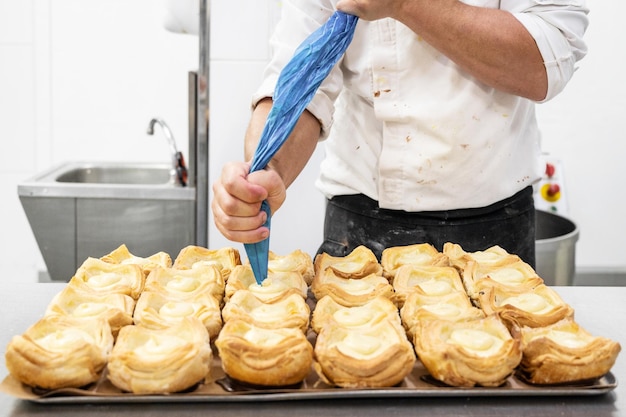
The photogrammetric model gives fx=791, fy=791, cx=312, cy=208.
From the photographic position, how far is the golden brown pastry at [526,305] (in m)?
1.29

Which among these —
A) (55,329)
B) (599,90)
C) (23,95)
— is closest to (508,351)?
(55,329)

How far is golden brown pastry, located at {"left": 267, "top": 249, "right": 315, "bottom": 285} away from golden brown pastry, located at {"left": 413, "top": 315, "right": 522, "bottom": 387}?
386mm

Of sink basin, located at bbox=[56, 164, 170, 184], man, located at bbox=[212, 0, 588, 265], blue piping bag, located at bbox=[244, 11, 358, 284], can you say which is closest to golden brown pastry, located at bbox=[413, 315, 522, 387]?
blue piping bag, located at bbox=[244, 11, 358, 284]

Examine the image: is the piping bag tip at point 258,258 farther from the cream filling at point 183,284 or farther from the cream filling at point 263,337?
the cream filling at point 263,337

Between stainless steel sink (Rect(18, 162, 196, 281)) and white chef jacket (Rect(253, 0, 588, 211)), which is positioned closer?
white chef jacket (Rect(253, 0, 588, 211))

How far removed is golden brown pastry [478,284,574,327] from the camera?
50.6 inches

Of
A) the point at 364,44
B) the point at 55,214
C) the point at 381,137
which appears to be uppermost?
the point at 364,44

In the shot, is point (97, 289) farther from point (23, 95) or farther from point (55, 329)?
point (23, 95)

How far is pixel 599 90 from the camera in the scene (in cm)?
378

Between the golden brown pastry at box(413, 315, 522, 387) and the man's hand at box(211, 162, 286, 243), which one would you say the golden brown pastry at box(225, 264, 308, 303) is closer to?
the man's hand at box(211, 162, 286, 243)

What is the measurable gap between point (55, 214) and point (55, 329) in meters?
2.08

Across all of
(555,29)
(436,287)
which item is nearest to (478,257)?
(436,287)

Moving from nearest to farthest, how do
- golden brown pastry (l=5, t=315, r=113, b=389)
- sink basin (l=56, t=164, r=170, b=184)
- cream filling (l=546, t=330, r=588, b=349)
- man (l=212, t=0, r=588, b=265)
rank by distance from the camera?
1. golden brown pastry (l=5, t=315, r=113, b=389)
2. cream filling (l=546, t=330, r=588, b=349)
3. man (l=212, t=0, r=588, b=265)
4. sink basin (l=56, t=164, r=170, b=184)

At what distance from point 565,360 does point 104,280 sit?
80 centimetres
